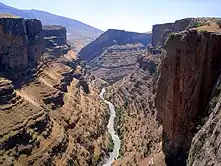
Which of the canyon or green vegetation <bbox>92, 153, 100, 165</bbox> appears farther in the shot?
green vegetation <bbox>92, 153, 100, 165</bbox>

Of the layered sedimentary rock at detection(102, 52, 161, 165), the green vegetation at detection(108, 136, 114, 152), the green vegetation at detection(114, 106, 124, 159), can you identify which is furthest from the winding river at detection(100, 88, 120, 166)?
the layered sedimentary rock at detection(102, 52, 161, 165)

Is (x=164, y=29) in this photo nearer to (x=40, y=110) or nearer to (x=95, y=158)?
(x=40, y=110)

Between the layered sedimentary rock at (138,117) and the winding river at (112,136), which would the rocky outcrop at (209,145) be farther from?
the winding river at (112,136)

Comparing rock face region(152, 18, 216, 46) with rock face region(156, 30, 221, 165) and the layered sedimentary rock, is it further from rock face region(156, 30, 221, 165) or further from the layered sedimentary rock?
rock face region(156, 30, 221, 165)

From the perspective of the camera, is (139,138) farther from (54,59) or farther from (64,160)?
(54,59)

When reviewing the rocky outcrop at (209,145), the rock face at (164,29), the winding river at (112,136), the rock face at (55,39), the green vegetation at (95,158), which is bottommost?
the winding river at (112,136)

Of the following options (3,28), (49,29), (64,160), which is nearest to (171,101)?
(64,160)

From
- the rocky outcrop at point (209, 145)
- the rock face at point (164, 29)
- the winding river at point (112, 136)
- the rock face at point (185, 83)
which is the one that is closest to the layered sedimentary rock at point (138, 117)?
the winding river at point (112, 136)
